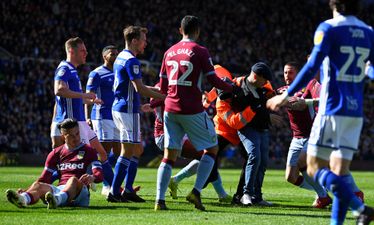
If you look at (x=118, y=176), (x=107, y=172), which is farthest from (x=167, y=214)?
(x=107, y=172)

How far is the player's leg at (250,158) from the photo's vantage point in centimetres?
1182

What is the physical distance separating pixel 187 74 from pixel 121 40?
88.6 feet

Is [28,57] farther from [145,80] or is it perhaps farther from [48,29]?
[145,80]

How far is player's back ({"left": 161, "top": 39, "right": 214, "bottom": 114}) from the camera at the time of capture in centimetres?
1012

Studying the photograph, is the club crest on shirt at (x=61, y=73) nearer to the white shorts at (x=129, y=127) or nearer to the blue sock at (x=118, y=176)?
the white shorts at (x=129, y=127)

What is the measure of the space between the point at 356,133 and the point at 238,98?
4689 mm

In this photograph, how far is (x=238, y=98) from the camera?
476 inches

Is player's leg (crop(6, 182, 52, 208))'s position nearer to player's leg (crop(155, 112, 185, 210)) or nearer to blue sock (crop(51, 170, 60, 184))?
blue sock (crop(51, 170, 60, 184))

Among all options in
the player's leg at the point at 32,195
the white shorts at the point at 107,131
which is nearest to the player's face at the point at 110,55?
the white shorts at the point at 107,131

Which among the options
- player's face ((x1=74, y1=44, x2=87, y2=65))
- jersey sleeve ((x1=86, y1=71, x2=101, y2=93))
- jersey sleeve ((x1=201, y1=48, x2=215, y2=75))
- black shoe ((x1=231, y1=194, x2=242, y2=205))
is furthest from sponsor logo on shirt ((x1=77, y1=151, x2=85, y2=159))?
jersey sleeve ((x1=86, y1=71, x2=101, y2=93))

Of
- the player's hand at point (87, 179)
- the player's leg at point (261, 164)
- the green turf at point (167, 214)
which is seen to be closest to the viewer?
the green turf at point (167, 214)

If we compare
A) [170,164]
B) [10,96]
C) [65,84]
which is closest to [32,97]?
[10,96]

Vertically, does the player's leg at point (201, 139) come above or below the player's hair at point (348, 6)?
below

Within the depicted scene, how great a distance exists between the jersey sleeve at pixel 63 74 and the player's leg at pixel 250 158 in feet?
8.85
